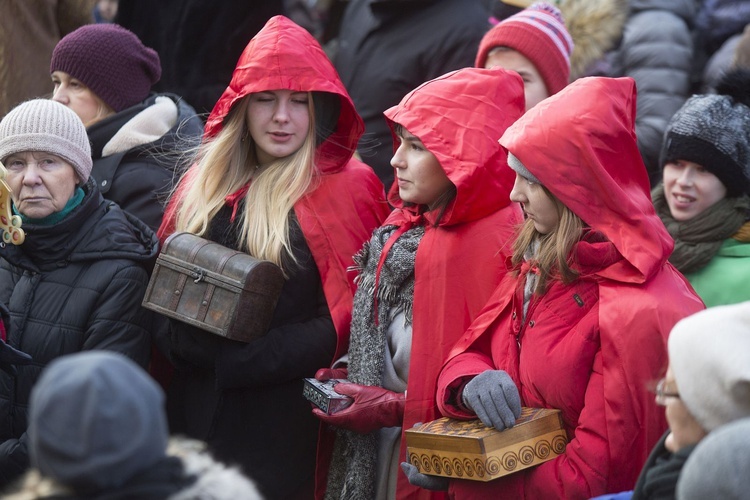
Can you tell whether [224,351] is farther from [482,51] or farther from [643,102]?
[643,102]

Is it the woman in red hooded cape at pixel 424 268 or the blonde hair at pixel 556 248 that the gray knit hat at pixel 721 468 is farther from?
the woman in red hooded cape at pixel 424 268

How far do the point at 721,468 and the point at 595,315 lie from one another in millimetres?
1221

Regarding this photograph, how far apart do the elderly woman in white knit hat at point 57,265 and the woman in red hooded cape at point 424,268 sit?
0.84 meters

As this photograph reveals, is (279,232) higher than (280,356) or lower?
higher

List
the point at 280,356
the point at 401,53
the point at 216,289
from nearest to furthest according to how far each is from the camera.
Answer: the point at 216,289
the point at 280,356
the point at 401,53

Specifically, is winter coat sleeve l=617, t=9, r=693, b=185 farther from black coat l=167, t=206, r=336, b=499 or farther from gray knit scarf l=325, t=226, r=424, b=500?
black coat l=167, t=206, r=336, b=499

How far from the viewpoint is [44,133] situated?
413cm

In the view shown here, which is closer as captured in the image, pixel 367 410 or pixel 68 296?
pixel 367 410

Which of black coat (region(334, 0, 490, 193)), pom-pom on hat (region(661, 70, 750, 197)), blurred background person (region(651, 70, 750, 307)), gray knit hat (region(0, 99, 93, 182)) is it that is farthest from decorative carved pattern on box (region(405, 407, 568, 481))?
black coat (region(334, 0, 490, 193))

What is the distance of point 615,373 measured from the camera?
10.2 ft

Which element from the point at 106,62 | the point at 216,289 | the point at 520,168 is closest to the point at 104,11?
the point at 106,62

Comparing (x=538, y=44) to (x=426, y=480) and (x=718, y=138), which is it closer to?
(x=718, y=138)

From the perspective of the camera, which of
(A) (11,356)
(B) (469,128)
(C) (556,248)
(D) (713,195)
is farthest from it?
(D) (713,195)

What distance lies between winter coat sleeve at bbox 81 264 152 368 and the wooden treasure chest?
3.3 inches
